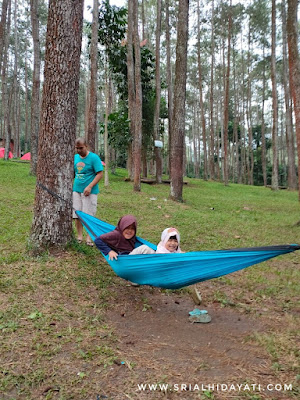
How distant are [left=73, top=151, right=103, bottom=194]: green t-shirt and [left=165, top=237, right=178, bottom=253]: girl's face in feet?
4.78

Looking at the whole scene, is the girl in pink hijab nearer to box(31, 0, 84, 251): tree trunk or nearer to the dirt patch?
the dirt patch

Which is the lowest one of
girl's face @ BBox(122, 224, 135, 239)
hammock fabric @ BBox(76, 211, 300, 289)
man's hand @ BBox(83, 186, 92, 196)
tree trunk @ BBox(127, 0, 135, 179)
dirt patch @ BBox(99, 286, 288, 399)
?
dirt patch @ BBox(99, 286, 288, 399)

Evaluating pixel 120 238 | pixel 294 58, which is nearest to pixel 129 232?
pixel 120 238

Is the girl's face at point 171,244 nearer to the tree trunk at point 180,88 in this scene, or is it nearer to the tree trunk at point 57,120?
the tree trunk at point 57,120

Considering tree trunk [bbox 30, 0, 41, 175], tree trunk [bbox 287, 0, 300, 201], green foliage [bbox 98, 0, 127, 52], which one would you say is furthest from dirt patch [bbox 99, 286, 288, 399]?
green foliage [bbox 98, 0, 127, 52]

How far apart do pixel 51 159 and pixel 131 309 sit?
1684 millimetres

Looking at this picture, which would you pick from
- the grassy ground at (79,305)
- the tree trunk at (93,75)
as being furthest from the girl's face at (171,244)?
the tree trunk at (93,75)

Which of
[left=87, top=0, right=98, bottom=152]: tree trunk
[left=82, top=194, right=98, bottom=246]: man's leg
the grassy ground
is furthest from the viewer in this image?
[left=87, top=0, right=98, bottom=152]: tree trunk

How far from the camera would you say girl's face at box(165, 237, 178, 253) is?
2875mm

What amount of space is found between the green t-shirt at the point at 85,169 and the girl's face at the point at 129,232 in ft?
3.90

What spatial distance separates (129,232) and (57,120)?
4.50 ft

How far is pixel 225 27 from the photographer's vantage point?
18.2m

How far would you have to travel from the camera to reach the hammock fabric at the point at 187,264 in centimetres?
218

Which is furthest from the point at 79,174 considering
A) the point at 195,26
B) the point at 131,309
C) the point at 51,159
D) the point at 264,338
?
the point at 195,26
